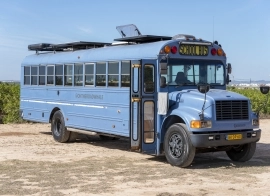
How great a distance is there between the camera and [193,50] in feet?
36.8

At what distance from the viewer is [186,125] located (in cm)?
1015

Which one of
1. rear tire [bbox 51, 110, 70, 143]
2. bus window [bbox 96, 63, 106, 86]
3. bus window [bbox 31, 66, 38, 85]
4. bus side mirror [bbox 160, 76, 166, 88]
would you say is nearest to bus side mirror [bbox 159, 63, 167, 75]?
bus side mirror [bbox 160, 76, 166, 88]

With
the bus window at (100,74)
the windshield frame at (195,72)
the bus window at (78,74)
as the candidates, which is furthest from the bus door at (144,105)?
the bus window at (78,74)

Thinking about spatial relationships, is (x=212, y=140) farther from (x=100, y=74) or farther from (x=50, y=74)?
(x=50, y=74)

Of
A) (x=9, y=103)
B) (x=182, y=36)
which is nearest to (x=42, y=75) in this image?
(x=182, y=36)

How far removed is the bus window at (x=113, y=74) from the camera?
12000 millimetres

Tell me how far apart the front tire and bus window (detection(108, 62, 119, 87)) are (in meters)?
2.17

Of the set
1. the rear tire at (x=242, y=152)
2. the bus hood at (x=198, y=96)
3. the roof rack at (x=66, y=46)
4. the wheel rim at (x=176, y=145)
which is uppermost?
the roof rack at (x=66, y=46)

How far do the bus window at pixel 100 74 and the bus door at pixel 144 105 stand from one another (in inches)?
68.4

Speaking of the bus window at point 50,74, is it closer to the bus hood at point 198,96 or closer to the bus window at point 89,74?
the bus window at point 89,74

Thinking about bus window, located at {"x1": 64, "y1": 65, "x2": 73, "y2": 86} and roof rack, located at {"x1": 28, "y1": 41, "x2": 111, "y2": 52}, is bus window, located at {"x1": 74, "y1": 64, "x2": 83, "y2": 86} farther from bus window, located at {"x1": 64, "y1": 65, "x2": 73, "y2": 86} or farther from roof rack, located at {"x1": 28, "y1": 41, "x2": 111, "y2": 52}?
roof rack, located at {"x1": 28, "y1": 41, "x2": 111, "y2": 52}

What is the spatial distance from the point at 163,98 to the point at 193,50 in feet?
4.68

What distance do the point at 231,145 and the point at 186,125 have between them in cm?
116

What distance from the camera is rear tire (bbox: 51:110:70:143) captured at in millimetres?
14438
